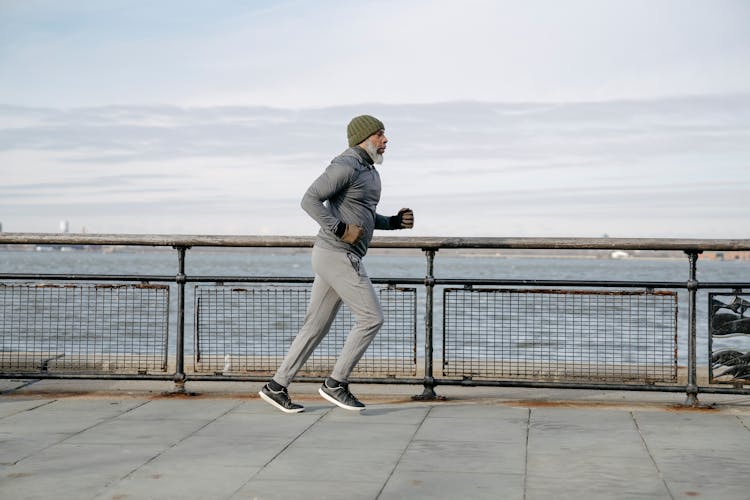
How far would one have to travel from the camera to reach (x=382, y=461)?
539cm

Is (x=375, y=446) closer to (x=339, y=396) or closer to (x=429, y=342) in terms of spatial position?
(x=339, y=396)

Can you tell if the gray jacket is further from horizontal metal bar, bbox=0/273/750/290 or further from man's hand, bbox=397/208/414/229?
horizontal metal bar, bbox=0/273/750/290

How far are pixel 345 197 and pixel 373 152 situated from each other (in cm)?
39

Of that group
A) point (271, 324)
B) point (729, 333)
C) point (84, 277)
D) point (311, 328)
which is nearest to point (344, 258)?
point (311, 328)

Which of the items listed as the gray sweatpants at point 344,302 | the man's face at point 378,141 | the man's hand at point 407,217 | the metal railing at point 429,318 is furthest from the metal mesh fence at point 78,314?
the man's face at point 378,141

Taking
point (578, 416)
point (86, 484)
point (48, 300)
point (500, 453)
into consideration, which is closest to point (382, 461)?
point (500, 453)

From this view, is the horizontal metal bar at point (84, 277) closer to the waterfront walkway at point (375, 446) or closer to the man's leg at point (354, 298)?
the waterfront walkway at point (375, 446)

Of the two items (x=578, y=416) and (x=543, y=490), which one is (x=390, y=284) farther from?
(x=543, y=490)

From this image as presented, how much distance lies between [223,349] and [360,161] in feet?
8.41

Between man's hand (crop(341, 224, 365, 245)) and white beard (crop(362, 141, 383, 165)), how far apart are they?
57 centimetres

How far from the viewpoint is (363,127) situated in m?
6.93

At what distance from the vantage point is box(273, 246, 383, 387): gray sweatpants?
6.84 meters

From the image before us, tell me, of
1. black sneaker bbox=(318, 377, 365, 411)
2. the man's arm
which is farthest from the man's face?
black sneaker bbox=(318, 377, 365, 411)

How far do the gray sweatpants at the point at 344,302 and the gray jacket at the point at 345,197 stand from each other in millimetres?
114
